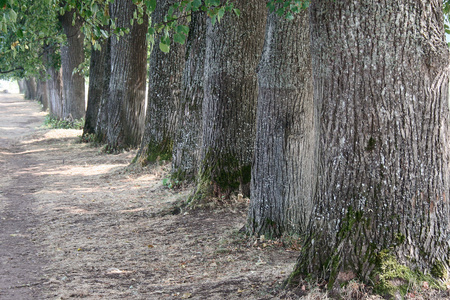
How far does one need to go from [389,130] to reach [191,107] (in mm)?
5895

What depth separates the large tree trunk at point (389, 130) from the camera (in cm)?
359

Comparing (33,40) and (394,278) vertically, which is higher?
(33,40)

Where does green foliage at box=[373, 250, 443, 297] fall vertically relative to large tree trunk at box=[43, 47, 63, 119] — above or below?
below

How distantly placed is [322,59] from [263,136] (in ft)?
7.27

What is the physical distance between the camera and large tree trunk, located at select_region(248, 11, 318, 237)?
229 inches

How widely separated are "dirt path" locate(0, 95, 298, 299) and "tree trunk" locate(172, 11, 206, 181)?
0.64 m

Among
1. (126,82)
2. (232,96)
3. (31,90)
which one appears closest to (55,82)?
(126,82)

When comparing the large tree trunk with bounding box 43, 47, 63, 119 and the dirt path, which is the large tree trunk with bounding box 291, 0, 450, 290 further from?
the large tree trunk with bounding box 43, 47, 63, 119

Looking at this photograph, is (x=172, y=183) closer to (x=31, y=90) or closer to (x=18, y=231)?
(x=18, y=231)

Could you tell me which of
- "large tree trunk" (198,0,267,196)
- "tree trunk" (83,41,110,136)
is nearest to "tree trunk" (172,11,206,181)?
"large tree trunk" (198,0,267,196)

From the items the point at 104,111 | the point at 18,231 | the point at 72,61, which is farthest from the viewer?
the point at 72,61

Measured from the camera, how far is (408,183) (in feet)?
11.9

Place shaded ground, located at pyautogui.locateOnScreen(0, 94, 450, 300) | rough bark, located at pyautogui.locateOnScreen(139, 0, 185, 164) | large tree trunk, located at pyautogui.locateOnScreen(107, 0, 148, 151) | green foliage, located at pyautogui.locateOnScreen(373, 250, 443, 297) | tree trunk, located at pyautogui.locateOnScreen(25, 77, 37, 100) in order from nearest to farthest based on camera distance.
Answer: green foliage, located at pyautogui.locateOnScreen(373, 250, 443, 297)
shaded ground, located at pyautogui.locateOnScreen(0, 94, 450, 300)
rough bark, located at pyautogui.locateOnScreen(139, 0, 185, 164)
large tree trunk, located at pyautogui.locateOnScreen(107, 0, 148, 151)
tree trunk, located at pyautogui.locateOnScreen(25, 77, 37, 100)

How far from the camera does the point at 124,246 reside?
6.52 m
